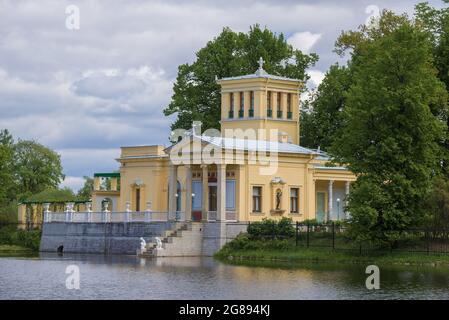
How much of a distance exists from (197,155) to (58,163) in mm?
53734

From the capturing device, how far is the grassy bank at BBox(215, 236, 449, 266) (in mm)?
54000

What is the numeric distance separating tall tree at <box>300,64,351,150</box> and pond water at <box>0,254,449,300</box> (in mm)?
23980

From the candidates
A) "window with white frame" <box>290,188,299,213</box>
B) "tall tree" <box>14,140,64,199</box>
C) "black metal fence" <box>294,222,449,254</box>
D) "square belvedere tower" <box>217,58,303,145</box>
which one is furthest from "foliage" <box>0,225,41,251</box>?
"tall tree" <box>14,140,64,199</box>

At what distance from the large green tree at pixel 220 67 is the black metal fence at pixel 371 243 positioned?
25.0 metres

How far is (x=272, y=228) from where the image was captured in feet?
205

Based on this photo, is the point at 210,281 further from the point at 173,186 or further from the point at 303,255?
the point at 173,186

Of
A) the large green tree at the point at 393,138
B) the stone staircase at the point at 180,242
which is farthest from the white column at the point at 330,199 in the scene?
the large green tree at the point at 393,138

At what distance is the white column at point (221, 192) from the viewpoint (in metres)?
65.3

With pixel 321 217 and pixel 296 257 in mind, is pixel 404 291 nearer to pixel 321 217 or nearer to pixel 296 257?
pixel 296 257

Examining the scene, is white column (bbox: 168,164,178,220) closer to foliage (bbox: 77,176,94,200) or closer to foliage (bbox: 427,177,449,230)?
foliage (bbox: 427,177,449,230)

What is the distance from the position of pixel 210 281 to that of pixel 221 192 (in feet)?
72.6

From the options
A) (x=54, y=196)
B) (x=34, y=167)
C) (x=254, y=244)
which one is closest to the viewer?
(x=254, y=244)

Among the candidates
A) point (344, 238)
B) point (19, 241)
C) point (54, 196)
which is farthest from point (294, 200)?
point (54, 196)

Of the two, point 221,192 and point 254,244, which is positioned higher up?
point 221,192
